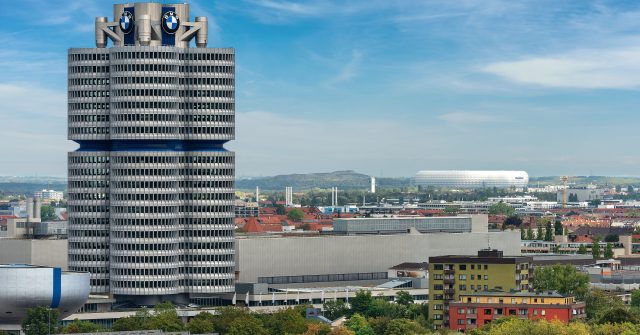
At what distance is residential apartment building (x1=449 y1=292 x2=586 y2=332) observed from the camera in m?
172

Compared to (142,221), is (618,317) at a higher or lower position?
lower

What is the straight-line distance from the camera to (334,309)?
192 m

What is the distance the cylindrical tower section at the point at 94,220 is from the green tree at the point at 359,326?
125ft

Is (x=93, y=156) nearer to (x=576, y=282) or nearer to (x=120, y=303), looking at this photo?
(x=120, y=303)

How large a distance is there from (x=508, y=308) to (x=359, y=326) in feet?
53.2

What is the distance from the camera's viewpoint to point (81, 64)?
198 metres

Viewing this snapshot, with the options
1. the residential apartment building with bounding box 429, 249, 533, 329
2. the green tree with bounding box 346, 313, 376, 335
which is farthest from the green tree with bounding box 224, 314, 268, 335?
the residential apartment building with bounding box 429, 249, 533, 329

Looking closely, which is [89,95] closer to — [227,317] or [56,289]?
[56,289]

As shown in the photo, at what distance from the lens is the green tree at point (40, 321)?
16235 cm

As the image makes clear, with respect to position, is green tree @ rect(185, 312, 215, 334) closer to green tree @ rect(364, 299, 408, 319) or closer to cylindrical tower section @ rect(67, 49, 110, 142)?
green tree @ rect(364, 299, 408, 319)

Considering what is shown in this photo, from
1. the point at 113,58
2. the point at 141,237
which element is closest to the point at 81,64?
the point at 113,58

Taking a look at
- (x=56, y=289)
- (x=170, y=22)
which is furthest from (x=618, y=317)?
(x=170, y=22)

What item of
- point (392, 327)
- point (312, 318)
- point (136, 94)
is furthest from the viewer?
point (136, 94)

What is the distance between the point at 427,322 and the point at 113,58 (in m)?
45.7
